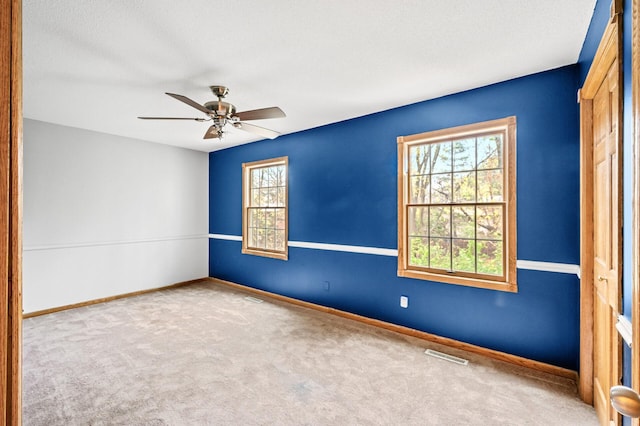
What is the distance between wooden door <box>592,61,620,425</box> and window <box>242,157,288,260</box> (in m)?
3.57

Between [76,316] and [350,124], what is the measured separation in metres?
4.28

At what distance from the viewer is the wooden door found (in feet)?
5.60

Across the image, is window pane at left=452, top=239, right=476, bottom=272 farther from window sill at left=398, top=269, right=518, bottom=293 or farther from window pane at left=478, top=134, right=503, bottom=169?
window pane at left=478, top=134, right=503, bottom=169

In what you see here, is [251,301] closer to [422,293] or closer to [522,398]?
[422,293]

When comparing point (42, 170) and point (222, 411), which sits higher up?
point (42, 170)

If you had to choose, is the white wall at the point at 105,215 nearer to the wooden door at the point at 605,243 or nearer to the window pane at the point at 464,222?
the window pane at the point at 464,222

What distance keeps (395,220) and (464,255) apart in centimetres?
80

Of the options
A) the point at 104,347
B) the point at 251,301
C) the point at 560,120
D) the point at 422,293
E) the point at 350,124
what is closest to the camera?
the point at 560,120

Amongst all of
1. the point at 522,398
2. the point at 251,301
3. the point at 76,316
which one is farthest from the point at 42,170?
the point at 522,398

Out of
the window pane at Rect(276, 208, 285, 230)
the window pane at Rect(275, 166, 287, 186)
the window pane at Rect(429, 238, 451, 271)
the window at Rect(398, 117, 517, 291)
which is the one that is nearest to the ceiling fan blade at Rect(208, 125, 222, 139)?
the window pane at Rect(275, 166, 287, 186)

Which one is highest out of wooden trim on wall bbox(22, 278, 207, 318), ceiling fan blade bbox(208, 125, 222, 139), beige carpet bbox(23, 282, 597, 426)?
ceiling fan blade bbox(208, 125, 222, 139)

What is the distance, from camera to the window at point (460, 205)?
9.63 ft

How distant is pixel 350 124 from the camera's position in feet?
13.3

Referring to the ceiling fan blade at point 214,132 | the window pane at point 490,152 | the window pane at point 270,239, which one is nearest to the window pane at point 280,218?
the window pane at point 270,239
